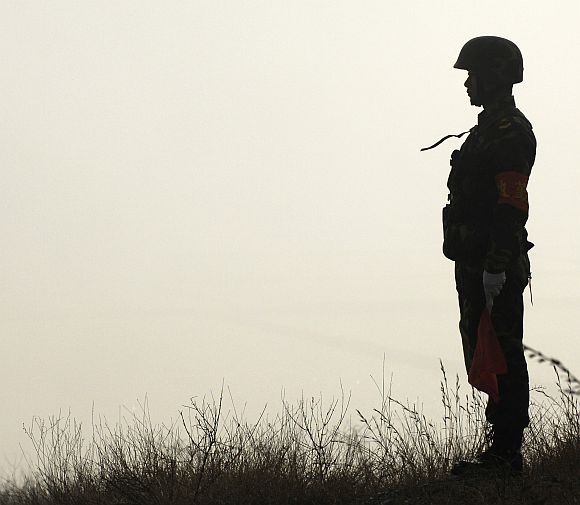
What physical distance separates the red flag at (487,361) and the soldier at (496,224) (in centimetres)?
5

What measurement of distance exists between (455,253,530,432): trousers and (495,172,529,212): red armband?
13.0 inches

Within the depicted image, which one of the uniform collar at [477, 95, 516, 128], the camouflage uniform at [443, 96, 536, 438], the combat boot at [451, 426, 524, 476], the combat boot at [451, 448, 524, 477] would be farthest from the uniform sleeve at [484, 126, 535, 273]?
the combat boot at [451, 448, 524, 477]

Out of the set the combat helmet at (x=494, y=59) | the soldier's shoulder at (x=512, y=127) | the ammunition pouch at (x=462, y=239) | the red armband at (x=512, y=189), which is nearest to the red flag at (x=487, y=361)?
the ammunition pouch at (x=462, y=239)

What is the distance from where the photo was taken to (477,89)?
6027 millimetres

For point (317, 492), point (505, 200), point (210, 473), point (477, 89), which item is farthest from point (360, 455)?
point (477, 89)

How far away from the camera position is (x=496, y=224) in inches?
225

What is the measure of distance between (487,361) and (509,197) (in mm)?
879

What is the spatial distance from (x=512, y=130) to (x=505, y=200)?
15.7 inches

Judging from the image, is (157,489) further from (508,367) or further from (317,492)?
(508,367)

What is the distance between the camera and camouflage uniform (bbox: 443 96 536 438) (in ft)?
18.7

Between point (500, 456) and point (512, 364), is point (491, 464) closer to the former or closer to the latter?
point (500, 456)

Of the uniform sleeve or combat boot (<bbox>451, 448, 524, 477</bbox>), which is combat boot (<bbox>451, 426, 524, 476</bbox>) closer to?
combat boot (<bbox>451, 448, 524, 477</bbox>)

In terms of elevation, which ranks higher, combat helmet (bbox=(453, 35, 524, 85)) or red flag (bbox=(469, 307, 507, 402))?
combat helmet (bbox=(453, 35, 524, 85))

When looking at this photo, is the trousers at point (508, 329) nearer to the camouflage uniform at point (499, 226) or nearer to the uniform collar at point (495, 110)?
the camouflage uniform at point (499, 226)
